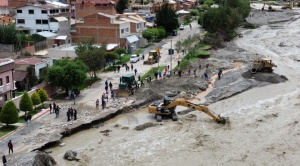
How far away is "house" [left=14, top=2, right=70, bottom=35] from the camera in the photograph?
2564 inches

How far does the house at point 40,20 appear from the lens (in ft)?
214

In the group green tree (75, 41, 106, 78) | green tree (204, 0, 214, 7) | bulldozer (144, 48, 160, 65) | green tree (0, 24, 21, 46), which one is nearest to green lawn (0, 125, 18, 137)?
green tree (75, 41, 106, 78)

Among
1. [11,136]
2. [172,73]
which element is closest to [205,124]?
[11,136]

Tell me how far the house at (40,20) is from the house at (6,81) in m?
31.1

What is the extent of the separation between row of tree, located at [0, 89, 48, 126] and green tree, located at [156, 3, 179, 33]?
148ft

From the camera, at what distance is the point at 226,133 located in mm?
29234

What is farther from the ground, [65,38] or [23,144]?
[65,38]

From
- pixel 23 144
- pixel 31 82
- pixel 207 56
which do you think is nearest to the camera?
pixel 23 144

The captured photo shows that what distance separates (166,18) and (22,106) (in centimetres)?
4873

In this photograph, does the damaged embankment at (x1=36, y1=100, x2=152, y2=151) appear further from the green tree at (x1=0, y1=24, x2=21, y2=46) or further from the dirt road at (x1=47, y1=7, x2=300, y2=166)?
the green tree at (x1=0, y1=24, x2=21, y2=46)

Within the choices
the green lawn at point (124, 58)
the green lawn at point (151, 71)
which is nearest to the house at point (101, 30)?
the green lawn at point (124, 58)

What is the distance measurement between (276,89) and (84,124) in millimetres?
19361

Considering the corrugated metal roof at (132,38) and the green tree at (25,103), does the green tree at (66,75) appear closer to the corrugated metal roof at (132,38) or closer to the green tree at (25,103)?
the green tree at (25,103)

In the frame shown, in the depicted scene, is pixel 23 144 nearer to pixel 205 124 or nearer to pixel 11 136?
pixel 11 136
